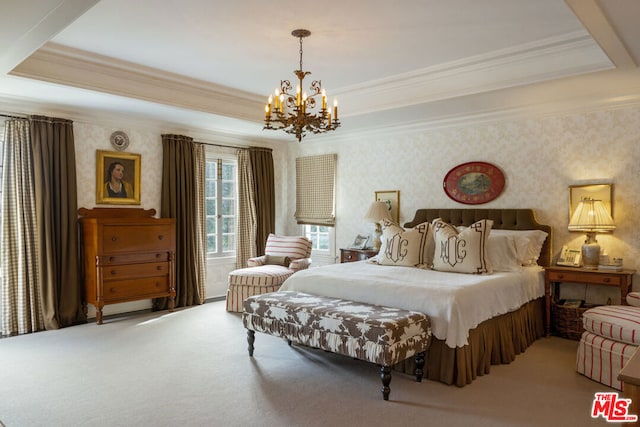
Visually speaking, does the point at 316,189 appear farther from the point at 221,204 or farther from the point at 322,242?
the point at 221,204

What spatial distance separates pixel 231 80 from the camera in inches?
203

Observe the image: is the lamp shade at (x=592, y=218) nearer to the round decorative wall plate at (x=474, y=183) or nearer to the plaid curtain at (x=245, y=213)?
the round decorative wall plate at (x=474, y=183)

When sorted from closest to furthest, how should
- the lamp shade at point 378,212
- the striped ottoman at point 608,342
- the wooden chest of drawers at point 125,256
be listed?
the striped ottoman at point 608,342 → the wooden chest of drawers at point 125,256 → the lamp shade at point 378,212

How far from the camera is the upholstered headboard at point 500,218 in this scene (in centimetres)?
493

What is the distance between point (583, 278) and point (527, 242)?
605 mm

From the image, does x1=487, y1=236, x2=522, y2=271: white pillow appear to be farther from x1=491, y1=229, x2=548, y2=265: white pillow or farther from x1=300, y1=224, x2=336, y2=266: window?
x1=300, y1=224, x2=336, y2=266: window

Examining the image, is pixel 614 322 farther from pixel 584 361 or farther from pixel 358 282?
pixel 358 282

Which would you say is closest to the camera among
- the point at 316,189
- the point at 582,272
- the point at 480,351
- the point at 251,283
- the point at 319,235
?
the point at 480,351

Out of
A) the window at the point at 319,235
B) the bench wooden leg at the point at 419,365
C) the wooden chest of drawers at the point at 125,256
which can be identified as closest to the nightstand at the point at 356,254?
the window at the point at 319,235

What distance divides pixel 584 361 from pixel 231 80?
4.34 metres

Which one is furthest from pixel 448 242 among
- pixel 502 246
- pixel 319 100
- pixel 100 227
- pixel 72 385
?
pixel 100 227

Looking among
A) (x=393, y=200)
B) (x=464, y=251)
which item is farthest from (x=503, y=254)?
(x=393, y=200)

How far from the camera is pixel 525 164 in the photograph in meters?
5.12

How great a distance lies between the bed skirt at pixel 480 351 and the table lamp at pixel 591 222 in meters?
0.81
